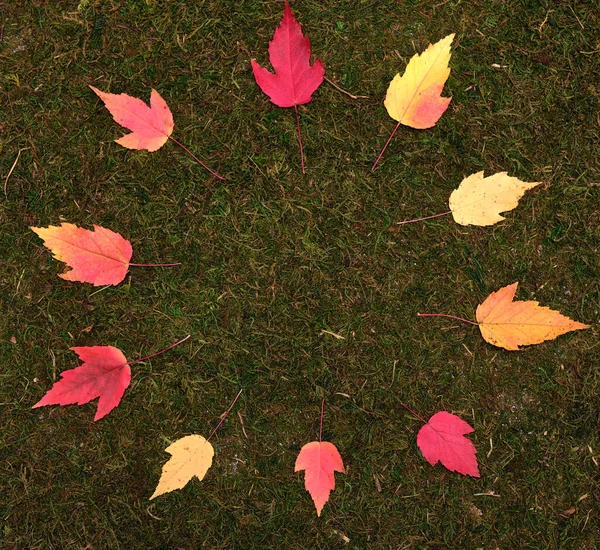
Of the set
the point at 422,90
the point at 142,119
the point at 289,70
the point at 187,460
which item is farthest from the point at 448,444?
the point at 142,119

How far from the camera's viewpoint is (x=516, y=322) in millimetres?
1688

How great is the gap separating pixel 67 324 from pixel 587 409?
1.81m

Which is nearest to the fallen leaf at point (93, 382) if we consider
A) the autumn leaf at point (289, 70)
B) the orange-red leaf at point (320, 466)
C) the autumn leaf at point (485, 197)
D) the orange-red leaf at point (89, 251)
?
the orange-red leaf at point (89, 251)

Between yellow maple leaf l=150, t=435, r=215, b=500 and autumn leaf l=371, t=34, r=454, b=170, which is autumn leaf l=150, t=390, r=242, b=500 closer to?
yellow maple leaf l=150, t=435, r=215, b=500

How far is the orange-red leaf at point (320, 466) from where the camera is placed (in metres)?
1.68

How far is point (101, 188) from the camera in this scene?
176 cm

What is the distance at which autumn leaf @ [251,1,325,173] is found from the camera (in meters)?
1.60

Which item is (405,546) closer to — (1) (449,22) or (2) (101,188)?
(2) (101,188)

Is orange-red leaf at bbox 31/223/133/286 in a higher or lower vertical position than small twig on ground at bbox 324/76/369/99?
lower

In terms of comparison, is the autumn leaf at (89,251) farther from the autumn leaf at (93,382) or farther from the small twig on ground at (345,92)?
the small twig on ground at (345,92)

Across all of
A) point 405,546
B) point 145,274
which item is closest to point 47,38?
point 145,274

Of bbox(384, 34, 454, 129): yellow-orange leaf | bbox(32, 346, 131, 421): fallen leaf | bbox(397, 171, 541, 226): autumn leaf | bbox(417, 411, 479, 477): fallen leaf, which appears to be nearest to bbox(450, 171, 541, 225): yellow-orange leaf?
bbox(397, 171, 541, 226): autumn leaf

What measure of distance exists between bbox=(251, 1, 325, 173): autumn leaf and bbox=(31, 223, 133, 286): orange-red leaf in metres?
0.71

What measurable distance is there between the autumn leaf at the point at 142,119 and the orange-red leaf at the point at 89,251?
32 centimetres
